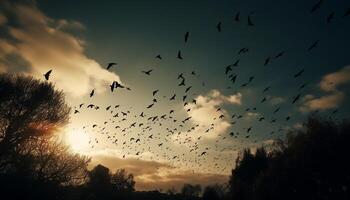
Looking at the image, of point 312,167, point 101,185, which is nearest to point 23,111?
point 312,167

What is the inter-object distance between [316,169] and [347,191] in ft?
11.6

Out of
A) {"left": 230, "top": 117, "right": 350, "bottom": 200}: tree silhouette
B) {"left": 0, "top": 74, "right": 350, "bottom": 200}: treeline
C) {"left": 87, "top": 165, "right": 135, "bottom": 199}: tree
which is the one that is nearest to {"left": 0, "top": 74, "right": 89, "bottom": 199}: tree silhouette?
{"left": 0, "top": 74, "right": 350, "bottom": 200}: treeline

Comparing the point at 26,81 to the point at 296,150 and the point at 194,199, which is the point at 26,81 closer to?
the point at 296,150

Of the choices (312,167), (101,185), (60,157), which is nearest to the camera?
(312,167)

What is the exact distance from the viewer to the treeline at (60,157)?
33.6m

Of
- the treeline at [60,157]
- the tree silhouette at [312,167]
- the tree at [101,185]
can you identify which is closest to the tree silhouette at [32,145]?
the treeline at [60,157]

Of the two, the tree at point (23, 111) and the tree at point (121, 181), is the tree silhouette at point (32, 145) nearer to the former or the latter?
the tree at point (23, 111)

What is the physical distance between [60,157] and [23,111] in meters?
8.03

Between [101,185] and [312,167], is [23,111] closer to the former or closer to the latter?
[312,167]

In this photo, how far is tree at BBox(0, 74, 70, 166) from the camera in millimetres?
34906

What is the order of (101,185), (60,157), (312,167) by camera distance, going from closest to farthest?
(312,167)
(60,157)
(101,185)

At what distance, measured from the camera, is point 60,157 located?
4050 centimetres

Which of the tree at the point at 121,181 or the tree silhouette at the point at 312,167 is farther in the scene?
the tree at the point at 121,181

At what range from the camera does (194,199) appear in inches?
4592
